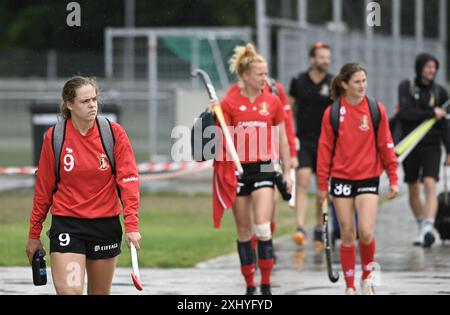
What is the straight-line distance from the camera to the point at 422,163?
15531 mm

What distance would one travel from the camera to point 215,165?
12016 mm

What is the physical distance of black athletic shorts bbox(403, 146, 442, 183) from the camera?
50.6ft

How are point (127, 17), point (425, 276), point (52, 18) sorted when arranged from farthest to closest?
point (52, 18) < point (127, 17) < point (425, 276)

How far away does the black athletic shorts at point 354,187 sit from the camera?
37.7 feet

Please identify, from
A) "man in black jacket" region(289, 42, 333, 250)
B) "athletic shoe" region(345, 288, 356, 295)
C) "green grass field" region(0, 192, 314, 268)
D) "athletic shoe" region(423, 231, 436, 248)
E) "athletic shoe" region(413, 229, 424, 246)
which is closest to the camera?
"athletic shoe" region(345, 288, 356, 295)

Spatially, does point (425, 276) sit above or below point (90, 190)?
below

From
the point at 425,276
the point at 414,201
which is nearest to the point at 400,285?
the point at 425,276

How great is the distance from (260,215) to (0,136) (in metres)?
21.5

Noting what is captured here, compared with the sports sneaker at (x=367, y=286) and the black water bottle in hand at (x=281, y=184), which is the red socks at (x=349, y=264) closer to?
the sports sneaker at (x=367, y=286)

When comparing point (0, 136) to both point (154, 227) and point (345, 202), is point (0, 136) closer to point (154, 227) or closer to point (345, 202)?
point (154, 227)

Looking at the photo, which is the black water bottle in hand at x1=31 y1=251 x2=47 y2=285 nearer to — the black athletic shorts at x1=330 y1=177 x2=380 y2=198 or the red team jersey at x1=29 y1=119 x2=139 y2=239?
the red team jersey at x1=29 y1=119 x2=139 y2=239

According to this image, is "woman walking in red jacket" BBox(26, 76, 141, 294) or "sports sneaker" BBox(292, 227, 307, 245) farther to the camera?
"sports sneaker" BBox(292, 227, 307, 245)

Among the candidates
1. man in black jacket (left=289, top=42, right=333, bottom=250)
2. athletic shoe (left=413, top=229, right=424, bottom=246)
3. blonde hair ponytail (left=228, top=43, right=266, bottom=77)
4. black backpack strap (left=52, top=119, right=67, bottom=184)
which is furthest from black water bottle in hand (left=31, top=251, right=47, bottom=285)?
athletic shoe (left=413, top=229, right=424, bottom=246)

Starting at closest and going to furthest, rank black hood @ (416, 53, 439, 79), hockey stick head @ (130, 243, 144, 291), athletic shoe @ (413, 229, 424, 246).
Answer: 1. hockey stick head @ (130, 243, 144, 291)
2. black hood @ (416, 53, 439, 79)
3. athletic shoe @ (413, 229, 424, 246)
